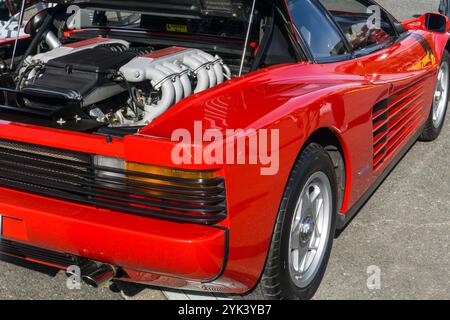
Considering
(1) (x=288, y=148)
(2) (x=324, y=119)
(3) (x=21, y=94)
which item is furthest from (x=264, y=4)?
(3) (x=21, y=94)

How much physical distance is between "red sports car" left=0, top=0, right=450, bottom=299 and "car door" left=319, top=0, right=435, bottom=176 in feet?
0.07

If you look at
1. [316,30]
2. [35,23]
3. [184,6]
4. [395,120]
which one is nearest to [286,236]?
[316,30]

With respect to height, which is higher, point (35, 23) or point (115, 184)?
point (35, 23)

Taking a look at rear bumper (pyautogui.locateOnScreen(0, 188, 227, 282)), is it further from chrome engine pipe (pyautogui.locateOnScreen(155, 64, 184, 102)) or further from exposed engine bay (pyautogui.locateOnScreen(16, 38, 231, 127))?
chrome engine pipe (pyautogui.locateOnScreen(155, 64, 184, 102))

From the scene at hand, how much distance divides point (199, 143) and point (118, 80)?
1063 mm

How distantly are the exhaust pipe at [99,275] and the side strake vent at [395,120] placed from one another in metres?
1.65

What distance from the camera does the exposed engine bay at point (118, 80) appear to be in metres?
2.82

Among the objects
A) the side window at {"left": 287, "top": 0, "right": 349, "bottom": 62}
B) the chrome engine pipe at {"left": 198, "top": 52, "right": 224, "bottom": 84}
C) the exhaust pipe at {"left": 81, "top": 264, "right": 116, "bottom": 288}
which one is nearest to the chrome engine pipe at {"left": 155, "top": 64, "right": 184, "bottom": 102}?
the chrome engine pipe at {"left": 198, "top": 52, "right": 224, "bottom": 84}

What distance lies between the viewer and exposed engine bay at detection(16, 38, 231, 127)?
2816 mm

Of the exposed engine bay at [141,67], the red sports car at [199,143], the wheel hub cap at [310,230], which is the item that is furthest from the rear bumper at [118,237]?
the wheel hub cap at [310,230]

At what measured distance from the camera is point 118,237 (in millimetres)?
2123

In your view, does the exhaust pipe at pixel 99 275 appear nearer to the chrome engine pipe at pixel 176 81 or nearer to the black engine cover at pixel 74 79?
the black engine cover at pixel 74 79

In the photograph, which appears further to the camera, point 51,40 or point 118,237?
point 51,40

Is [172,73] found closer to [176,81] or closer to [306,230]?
[176,81]
